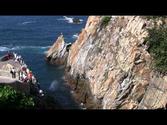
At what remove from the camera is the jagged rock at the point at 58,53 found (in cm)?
5977

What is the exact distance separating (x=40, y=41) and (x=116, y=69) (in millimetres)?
26348

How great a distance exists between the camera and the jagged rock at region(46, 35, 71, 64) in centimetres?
5977

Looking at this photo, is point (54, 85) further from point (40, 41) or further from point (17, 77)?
point (40, 41)

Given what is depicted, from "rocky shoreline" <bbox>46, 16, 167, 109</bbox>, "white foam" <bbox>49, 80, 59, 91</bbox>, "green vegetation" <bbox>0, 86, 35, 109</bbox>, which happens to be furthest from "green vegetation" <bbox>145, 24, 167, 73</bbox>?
"green vegetation" <bbox>0, 86, 35, 109</bbox>

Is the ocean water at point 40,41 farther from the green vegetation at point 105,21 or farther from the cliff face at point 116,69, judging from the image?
the green vegetation at point 105,21

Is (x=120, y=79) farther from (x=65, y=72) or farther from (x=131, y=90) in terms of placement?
(x=65, y=72)

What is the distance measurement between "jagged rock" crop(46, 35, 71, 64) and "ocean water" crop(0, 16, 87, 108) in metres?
0.86

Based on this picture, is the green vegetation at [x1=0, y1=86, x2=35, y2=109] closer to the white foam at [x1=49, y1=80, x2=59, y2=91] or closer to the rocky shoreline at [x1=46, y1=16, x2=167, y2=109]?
the rocky shoreline at [x1=46, y1=16, x2=167, y2=109]

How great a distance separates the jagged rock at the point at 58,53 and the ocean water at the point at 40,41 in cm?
86

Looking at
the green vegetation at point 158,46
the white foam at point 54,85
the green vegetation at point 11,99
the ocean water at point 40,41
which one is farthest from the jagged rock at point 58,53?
the green vegetation at point 11,99

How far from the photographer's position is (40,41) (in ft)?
221

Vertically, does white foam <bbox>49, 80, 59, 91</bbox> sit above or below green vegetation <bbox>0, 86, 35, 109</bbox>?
below

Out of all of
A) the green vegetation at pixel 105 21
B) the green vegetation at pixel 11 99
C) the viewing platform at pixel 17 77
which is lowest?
the viewing platform at pixel 17 77

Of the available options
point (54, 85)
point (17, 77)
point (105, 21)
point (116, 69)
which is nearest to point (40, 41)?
point (54, 85)
